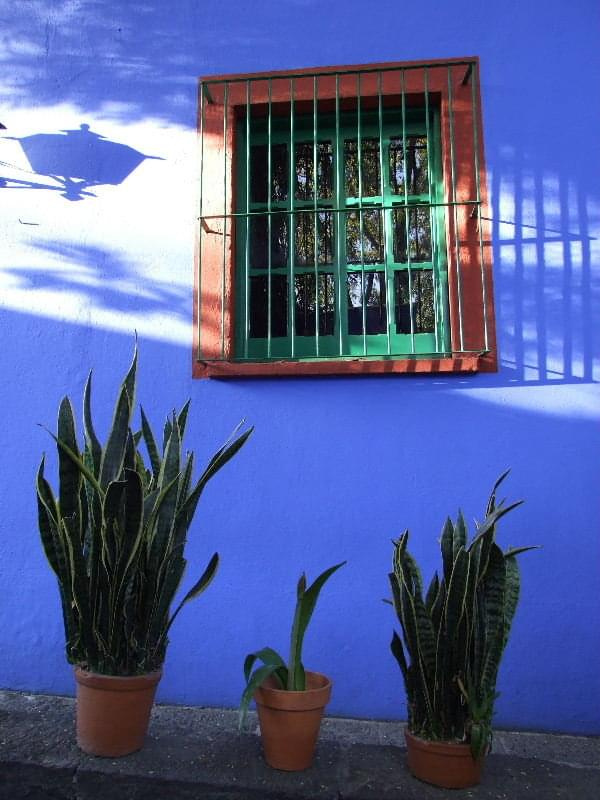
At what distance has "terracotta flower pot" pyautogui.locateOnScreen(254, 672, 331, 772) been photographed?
2.36 metres

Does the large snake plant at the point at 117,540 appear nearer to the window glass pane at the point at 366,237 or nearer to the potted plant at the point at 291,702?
the potted plant at the point at 291,702

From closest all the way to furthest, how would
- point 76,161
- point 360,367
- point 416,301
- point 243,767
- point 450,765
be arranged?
point 450,765, point 243,767, point 360,367, point 416,301, point 76,161

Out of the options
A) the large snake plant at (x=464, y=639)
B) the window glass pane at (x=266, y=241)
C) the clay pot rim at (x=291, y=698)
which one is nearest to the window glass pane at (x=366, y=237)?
the window glass pane at (x=266, y=241)

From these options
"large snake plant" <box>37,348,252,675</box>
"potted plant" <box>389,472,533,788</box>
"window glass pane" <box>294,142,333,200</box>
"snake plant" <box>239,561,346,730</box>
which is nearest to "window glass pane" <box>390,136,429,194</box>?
"window glass pane" <box>294,142,333,200</box>

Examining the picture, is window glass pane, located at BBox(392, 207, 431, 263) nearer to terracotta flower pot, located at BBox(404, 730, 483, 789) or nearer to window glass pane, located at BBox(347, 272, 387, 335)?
window glass pane, located at BBox(347, 272, 387, 335)

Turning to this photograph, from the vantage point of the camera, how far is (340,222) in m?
3.41

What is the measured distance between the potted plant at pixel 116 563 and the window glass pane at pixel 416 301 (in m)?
1.18

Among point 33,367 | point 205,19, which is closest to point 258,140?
point 205,19

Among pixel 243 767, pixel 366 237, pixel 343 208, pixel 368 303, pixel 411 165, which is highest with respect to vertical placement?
pixel 411 165

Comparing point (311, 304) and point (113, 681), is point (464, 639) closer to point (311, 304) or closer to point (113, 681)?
point (113, 681)

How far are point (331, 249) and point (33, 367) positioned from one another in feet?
4.65

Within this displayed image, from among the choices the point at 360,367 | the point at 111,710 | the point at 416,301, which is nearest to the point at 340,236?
the point at 416,301

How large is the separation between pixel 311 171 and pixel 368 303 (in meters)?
0.70

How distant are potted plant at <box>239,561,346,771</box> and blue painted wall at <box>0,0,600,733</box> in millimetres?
517
